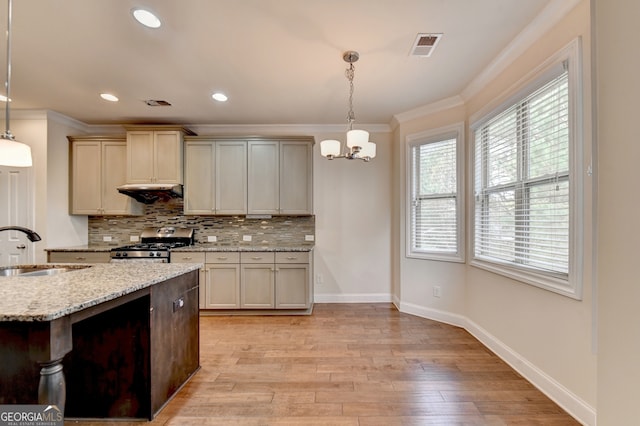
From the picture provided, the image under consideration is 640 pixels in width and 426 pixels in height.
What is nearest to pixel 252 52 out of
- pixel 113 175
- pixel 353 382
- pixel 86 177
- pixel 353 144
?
pixel 353 144

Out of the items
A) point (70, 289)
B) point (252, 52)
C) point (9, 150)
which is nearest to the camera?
Result: point (70, 289)

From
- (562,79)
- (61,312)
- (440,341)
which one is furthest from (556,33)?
(61,312)

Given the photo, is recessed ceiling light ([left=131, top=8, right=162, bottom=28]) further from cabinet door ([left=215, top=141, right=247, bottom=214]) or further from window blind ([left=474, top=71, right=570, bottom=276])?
window blind ([left=474, top=71, right=570, bottom=276])

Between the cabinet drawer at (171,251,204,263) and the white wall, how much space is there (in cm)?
375

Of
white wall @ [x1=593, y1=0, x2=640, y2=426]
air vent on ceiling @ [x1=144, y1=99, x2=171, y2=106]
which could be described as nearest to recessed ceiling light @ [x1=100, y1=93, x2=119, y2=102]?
air vent on ceiling @ [x1=144, y1=99, x2=171, y2=106]

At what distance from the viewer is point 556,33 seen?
1941mm

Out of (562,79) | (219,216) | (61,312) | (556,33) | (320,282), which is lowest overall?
(320,282)

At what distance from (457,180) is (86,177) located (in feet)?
16.4

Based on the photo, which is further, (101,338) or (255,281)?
(255,281)

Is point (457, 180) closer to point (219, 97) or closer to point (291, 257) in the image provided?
point (291, 257)

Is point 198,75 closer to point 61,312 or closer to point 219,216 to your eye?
point 219,216

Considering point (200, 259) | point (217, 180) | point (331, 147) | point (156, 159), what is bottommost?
point (200, 259)

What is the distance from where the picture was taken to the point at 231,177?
13.1ft

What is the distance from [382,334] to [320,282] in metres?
1.41
